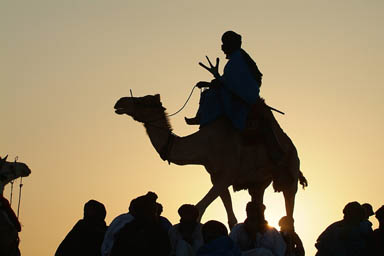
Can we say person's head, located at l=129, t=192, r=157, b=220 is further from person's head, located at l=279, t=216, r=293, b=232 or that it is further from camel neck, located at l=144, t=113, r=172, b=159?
person's head, located at l=279, t=216, r=293, b=232

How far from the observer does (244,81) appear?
16297 mm

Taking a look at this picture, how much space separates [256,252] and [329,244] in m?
2.47

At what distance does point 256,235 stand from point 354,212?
213cm

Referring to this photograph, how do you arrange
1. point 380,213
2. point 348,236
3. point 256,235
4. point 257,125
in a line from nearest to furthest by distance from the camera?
point 256,235, point 380,213, point 348,236, point 257,125

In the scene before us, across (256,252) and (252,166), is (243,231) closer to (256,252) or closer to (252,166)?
(256,252)

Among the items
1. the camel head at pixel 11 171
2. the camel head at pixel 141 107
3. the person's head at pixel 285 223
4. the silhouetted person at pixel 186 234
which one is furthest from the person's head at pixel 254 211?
the camel head at pixel 11 171

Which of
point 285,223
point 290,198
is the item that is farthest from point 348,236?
point 290,198

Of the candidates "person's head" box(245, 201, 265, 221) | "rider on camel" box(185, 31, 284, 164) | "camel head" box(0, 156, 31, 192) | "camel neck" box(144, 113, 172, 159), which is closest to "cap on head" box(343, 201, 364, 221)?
"rider on camel" box(185, 31, 284, 164)

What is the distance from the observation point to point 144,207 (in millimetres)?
12719

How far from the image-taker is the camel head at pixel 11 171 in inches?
658

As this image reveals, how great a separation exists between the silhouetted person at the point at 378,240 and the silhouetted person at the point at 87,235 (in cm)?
401

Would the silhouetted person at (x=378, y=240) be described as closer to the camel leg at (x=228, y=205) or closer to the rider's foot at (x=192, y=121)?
the camel leg at (x=228, y=205)

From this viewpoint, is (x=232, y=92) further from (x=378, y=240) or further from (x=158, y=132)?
(x=378, y=240)

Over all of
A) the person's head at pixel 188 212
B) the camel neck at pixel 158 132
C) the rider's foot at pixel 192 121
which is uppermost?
the rider's foot at pixel 192 121
